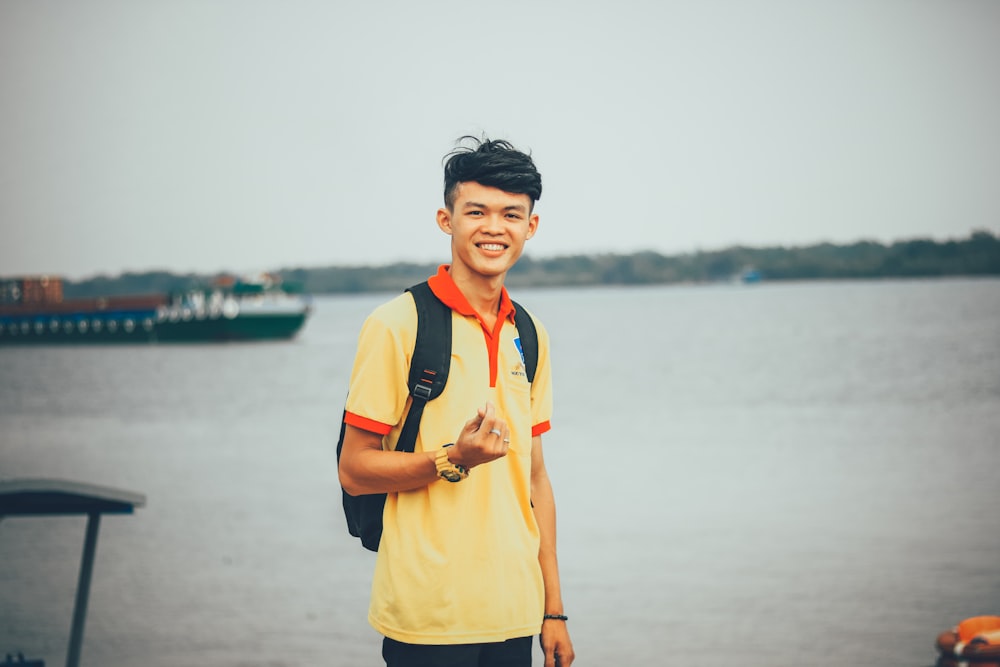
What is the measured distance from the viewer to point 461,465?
2.19 metres

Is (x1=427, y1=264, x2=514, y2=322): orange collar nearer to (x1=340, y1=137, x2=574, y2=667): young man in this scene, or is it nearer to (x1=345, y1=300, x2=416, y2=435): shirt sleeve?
(x1=340, y1=137, x2=574, y2=667): young man

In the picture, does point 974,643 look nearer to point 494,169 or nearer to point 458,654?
point 458,654

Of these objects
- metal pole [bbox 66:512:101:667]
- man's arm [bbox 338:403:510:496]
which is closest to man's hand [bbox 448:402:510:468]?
man's arm [bbox 338:403:510:496]

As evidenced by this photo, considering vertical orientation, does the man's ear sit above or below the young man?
above

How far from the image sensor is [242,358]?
62625 mm

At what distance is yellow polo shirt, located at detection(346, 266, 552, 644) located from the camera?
2326mm

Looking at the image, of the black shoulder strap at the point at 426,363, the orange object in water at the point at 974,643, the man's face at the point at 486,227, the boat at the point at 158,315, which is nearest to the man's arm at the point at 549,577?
the black shoulder strap at the point at 426,363

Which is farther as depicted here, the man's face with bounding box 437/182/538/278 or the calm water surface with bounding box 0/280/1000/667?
the calm water surface with bounding box 0/280/1000/667

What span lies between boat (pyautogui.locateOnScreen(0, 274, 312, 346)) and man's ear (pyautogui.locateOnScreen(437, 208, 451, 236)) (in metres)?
66.8

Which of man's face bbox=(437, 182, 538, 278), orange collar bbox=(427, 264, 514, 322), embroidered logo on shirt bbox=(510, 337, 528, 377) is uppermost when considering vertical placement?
man's face bbox=(437, 182, 538, 278)

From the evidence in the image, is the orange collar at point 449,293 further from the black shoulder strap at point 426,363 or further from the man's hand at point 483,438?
the man's hand at point 483,438

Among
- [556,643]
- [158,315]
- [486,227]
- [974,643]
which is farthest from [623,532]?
[158,315]

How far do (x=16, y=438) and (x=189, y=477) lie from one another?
11.1 meters

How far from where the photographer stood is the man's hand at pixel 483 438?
6.84 feet
